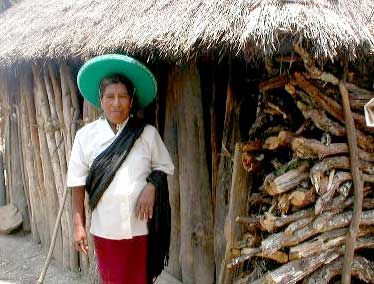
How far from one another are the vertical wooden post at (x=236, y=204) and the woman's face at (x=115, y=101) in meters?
0.80

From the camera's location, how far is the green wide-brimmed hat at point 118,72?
310 centimetres

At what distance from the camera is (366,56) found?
9.83ft

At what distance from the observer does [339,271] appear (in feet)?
10.2

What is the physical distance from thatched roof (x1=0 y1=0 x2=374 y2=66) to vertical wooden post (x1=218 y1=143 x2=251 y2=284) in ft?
2.60

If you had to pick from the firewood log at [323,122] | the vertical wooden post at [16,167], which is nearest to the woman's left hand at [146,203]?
the firewood log at [323,122]

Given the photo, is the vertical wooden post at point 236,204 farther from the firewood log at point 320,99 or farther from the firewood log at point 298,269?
the firewood log at point 320,99

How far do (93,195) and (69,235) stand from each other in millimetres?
2293

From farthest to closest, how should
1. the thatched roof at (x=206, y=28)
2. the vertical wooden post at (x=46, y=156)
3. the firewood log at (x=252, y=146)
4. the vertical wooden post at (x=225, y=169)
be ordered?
the vertical wooden post at (x=46, y=156) < the vertical wooden post at (x=225, y=169) < the firewood log at (x=252, y=146) < the thatched roof at (x=206, y=28)

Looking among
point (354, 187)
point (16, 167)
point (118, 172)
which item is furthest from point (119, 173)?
point (16, 167)

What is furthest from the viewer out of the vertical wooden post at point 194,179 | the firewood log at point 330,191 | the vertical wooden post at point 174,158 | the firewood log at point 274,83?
the vertical wooden post at point 174,158

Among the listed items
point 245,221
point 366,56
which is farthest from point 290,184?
point 366,56

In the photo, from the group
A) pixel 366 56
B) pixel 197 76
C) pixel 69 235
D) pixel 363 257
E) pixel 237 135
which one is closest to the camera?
pixel 366 56

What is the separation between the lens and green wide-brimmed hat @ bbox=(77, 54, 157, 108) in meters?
3.10

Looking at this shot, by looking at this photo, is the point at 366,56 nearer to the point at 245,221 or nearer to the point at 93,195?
the point at 245,221
